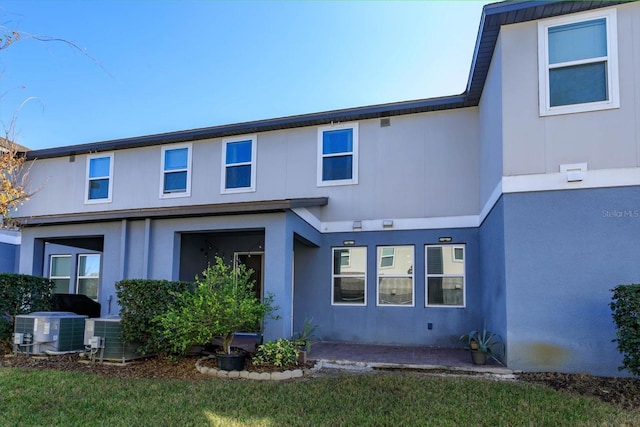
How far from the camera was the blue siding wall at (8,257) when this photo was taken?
1520 cm

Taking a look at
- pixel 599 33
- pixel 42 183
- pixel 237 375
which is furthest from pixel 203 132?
pixel 599 33

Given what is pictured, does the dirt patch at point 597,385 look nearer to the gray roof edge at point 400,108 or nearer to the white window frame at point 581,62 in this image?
the white window frame at point 581,62

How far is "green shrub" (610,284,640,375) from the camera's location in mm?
5605

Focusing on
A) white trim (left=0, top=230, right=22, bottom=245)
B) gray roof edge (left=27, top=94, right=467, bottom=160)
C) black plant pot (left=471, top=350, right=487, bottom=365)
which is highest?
gray roof edge (left=27, top=94, right=467, bottom=160)

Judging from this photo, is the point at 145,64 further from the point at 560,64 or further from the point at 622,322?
the point at 622,322

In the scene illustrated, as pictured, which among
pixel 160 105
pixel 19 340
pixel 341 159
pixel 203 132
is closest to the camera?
pixel 19 340

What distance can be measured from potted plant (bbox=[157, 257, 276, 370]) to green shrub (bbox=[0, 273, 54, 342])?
356cm

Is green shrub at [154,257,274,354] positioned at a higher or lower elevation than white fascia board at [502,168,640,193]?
lower

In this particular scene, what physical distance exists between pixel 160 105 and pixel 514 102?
403 inches

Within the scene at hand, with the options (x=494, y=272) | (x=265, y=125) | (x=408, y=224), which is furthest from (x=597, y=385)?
(x=265, y=125)

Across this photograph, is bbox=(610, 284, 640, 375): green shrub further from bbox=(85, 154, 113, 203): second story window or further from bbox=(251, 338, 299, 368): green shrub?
bbox=(85, 154, 113, 203): second story window

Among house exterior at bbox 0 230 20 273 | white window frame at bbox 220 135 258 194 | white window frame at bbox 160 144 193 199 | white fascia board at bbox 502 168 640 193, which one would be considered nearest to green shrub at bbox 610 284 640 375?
white fascia board at bbox 502 168 640 193

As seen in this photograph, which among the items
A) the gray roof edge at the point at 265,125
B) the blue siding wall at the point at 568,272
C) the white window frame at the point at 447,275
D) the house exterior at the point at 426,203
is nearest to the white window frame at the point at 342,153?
the house exterior at the point at 426,203

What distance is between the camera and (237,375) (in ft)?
22.8
